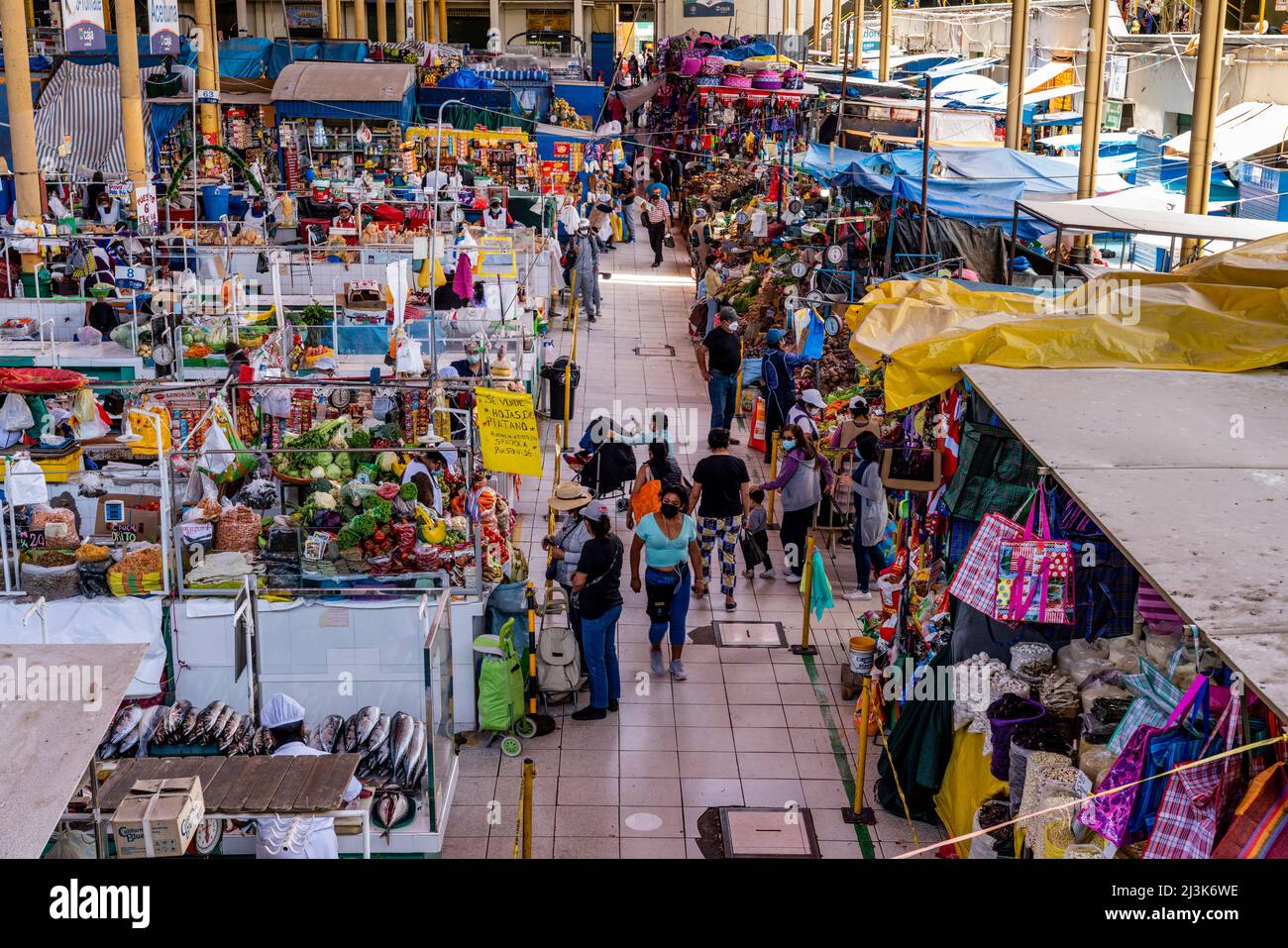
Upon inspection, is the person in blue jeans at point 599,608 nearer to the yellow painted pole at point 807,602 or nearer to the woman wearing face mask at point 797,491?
the yellow painted pole at point 807,602

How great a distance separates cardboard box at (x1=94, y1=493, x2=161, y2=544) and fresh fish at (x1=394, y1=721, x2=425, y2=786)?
2548 millimetres

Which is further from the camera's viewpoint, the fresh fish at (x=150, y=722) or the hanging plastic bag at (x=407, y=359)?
the hanging plastic bag at (x=407, y=359)

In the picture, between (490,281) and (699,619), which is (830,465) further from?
(490,281)

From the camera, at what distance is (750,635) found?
10609 mm

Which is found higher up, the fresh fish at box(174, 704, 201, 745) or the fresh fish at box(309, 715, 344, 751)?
the fresh fish at box(174, 704, 201, 745)

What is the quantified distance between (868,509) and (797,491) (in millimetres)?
648

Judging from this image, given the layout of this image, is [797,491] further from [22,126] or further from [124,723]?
[22,126]

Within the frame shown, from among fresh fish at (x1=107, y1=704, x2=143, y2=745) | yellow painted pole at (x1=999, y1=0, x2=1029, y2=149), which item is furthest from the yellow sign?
yellow painted pole at (x1=999, y1=0, x2=1029, y2=149)

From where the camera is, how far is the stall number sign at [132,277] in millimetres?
16656

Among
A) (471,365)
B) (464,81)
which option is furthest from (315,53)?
(471,365)

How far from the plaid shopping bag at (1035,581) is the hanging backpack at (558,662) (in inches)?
131

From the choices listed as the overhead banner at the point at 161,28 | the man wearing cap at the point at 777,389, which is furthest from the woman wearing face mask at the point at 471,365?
the overhead banner at the point at 161,28

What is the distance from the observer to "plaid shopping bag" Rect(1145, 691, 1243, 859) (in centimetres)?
482

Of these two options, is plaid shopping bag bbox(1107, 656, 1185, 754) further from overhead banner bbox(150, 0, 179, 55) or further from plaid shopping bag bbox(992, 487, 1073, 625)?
overhead banner bbox(150, 0, 179, 55)
